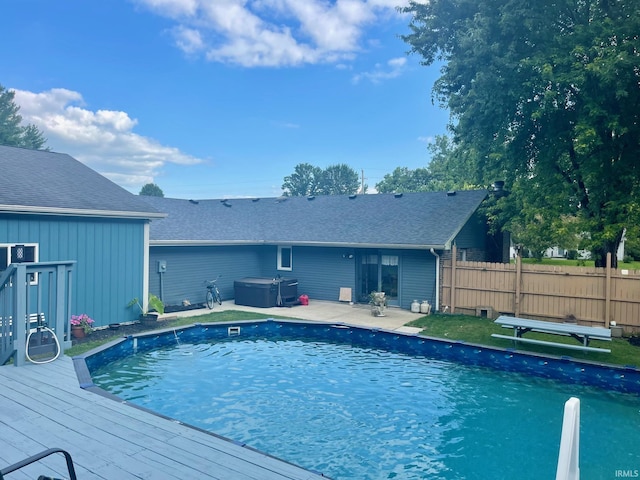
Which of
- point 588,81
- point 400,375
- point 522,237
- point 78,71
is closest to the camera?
point 400,375

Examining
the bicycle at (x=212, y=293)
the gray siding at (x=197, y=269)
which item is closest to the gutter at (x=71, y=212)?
the gray siding at (x=197, y=269)

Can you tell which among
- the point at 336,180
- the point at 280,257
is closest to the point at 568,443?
the point at 280,257

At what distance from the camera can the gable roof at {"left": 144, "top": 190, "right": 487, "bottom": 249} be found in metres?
14.4

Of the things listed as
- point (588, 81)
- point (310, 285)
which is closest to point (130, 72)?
point (310, 285)

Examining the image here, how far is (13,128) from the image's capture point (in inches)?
1503

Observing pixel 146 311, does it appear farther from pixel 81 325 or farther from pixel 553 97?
pixel 553 97

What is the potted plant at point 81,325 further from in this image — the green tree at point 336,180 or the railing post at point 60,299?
the green tree at point 336,180

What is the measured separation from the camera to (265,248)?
18.0 meters

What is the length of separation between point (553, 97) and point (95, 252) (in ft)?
41.4

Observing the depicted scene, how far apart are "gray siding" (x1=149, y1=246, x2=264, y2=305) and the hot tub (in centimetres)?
112

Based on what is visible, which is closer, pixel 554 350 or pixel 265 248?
pixel 554 350

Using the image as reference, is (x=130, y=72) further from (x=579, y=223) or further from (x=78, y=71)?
(x=579, y=223)

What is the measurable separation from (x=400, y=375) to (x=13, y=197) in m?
8.84
